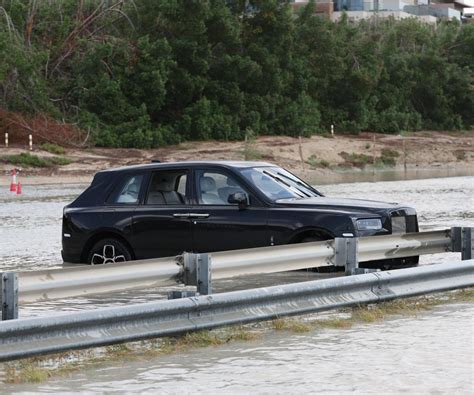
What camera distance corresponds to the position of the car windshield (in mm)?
15383

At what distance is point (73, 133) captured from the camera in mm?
53594

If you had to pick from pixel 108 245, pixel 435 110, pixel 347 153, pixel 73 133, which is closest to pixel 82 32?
pixel 73 133

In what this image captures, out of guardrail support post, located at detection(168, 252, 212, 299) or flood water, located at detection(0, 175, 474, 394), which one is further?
guardrail support post, located at detection(168, 252, 212, 299)

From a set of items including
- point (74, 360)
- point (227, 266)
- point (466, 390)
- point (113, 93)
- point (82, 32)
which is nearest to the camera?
point (466, 390)

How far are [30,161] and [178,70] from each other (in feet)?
48.1

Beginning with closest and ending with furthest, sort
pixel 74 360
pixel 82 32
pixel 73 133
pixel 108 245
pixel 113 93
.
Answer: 1. pixel 74 360
2. pixel 108 245
3. pixel 73 133
4. pixel 113 93
5. pixel 82 32

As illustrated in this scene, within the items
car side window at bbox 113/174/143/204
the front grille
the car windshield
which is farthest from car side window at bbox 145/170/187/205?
the front grille

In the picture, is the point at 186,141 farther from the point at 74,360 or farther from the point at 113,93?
the point at 74,360

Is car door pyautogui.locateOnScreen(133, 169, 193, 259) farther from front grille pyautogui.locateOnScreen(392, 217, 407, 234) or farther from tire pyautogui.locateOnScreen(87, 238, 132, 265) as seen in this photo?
front grille pyautogui.locateOnScreen(392, 217, 407, 234)

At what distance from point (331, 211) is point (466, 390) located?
6451mm

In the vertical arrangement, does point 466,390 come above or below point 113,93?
below

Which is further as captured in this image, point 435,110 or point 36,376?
point 435,110

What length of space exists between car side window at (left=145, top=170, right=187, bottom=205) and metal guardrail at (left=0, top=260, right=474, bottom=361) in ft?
13.8

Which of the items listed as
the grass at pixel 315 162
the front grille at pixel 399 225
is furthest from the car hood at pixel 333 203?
the grass at pixel 315 162
